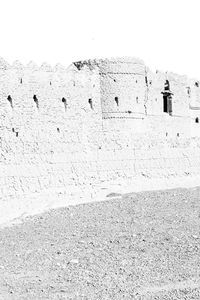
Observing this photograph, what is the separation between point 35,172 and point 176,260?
1058cm

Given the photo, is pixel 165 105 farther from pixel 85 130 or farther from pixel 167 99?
pixel 85 130

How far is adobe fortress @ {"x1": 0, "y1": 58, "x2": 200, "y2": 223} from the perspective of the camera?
21703mm

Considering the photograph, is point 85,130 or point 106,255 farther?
point 85,130

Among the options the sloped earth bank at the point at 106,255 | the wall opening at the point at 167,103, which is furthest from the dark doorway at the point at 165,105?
the sloped earth bank at the point at 106,255

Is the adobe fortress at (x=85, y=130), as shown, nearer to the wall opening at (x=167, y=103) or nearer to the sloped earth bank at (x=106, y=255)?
the wall opening at (x=167, y=103)

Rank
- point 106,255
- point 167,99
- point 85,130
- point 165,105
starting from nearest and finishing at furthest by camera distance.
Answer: point 106,255 → point 85,130 → point 167,99 → point 165,105

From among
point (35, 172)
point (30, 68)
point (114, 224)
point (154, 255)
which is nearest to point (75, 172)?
point (35, 172)

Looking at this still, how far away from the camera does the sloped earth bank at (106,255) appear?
11133mm

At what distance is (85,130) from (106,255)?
38.5 feet

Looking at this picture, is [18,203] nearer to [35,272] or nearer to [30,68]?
[30,68]

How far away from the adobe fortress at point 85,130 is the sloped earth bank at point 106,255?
3570 millimetres

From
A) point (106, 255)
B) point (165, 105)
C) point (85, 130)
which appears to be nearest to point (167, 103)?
point (165, 105)

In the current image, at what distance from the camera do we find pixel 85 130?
24438 mm

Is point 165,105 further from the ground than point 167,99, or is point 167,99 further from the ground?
point 167,99
